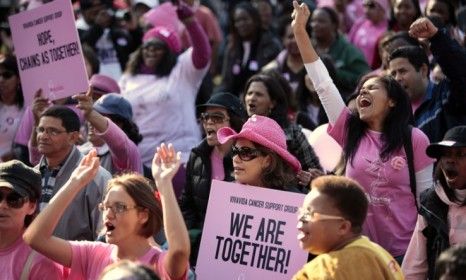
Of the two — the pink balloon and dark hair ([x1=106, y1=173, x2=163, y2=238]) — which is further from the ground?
the pink balloon

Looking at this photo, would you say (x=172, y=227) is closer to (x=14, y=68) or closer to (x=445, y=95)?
(x=445, y=95)

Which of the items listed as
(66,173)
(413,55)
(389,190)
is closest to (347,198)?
(389,190)

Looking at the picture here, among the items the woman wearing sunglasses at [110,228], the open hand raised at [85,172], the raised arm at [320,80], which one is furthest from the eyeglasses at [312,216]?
the raised arm at [320,80]

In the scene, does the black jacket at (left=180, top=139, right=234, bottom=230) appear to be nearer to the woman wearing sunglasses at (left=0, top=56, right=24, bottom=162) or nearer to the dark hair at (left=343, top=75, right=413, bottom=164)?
the dark hair at (left=343, top=75, right=413, bottom=164)

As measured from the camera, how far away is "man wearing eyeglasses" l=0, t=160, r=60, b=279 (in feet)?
21.8

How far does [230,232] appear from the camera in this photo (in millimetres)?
7176

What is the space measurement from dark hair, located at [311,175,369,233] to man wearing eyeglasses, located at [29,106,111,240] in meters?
2.48

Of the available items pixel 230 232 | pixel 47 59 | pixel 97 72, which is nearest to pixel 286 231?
pixel 230 232

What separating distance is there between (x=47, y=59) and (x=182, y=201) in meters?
1.67

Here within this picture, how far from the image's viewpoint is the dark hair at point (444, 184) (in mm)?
6793

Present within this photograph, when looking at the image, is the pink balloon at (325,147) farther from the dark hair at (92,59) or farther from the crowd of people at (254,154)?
the dark hair at (92,59)

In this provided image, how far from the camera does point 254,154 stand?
7.37 m

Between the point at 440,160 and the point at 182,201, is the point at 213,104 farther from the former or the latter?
the point at 440,160

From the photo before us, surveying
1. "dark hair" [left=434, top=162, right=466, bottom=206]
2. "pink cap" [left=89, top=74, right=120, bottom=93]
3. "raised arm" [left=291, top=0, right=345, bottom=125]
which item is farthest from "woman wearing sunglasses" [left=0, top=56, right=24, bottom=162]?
"dark hair" [left=434, top=162, right=466, bottom=206]
